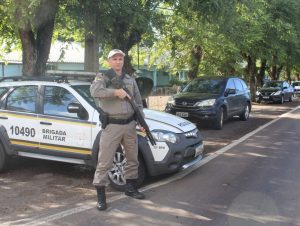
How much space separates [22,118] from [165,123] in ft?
7.72

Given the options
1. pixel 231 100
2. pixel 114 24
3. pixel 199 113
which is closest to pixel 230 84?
pixel 231 100

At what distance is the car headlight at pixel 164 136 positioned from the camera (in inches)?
284

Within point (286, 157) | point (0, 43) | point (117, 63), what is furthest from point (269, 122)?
point (117, 63)

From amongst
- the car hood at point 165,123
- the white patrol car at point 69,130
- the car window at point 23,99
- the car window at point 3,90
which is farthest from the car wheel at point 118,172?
the car window at point 3,90

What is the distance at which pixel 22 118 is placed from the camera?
7918 millimetres

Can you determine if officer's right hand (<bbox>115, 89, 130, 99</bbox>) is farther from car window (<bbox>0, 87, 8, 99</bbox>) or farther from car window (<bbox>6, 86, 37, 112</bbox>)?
car window (<bbox>0, 87, 8, 99</bbox>)

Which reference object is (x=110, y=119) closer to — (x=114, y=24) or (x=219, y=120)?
(x=114, y=24)

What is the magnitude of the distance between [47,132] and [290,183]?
3.88 meters

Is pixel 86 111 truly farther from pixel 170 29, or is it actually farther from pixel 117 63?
pixel 170 29

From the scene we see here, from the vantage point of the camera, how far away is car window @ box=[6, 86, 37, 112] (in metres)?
8.00

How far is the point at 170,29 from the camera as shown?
18469 mm

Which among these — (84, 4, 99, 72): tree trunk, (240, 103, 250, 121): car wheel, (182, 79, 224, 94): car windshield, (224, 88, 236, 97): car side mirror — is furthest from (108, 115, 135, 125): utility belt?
(240, 103, 250, 121): car wheel

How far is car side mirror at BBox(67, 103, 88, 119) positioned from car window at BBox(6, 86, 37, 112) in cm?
94

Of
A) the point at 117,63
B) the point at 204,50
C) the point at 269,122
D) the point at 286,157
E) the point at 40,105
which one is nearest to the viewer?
the point at 117,63
